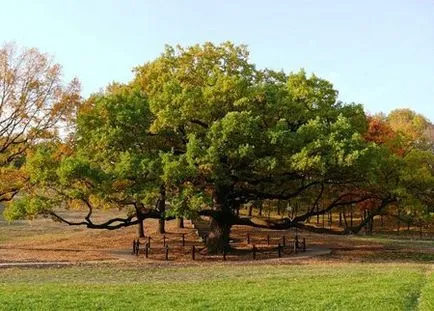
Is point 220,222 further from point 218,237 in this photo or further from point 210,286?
point 210,286

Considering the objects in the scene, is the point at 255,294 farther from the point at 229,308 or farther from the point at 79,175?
the point at 79,175

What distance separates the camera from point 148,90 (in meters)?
39.2

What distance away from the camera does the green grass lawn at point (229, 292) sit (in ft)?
47.2

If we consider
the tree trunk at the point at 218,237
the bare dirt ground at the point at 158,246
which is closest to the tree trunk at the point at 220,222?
the tree trunk at the point at 218,237

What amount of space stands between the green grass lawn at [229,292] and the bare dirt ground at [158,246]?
10.3 m

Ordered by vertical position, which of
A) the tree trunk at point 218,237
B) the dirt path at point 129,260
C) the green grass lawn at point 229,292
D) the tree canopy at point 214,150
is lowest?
the dirt path at point 129,260

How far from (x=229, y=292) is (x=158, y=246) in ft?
81.3

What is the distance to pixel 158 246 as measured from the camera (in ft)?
134

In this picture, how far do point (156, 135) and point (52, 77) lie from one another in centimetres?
1161

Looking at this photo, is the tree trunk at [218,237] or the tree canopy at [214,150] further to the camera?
the tree trunk at [218,237]

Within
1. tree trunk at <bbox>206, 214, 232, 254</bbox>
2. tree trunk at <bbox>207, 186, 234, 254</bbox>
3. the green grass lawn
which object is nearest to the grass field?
the green grass lawn

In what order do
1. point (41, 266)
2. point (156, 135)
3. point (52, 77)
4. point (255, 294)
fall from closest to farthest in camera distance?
point (255, 294), point (41, 266), point (156, 135), point (52, 77)

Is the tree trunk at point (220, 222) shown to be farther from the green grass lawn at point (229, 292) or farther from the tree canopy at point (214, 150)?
the green grass lawn at point (229, 292)

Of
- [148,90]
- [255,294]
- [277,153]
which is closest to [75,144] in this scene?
[148,90]
